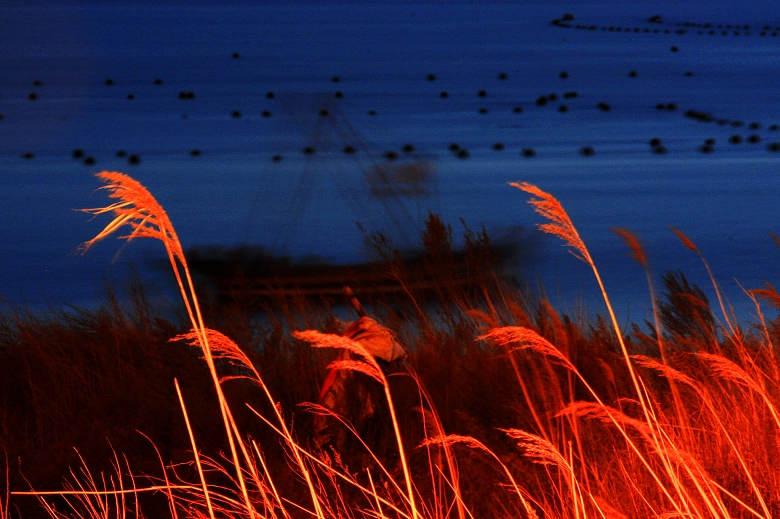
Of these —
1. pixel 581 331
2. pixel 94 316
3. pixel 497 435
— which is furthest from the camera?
pixel 94 316

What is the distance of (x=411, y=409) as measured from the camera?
4789mm

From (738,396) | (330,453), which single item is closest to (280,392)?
(330,453)

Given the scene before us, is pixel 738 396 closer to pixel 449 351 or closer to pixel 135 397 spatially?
pixel 449 351

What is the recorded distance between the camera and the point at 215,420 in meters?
4.94

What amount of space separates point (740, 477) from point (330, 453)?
191cm

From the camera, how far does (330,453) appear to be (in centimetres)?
457

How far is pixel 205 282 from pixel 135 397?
270cm

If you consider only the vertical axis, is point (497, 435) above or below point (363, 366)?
below

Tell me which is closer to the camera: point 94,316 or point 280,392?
point 280,392

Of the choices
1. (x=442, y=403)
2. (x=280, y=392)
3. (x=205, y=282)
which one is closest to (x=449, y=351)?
(x=442, y=403)

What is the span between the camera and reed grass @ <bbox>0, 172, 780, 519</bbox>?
3672 mm

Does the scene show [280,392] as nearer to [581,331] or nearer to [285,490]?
[285,490]

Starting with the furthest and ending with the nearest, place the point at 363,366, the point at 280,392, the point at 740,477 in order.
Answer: the point at 280,392 → the point at 740,477 → the point at 363,366

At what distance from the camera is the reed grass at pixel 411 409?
3.67 m
